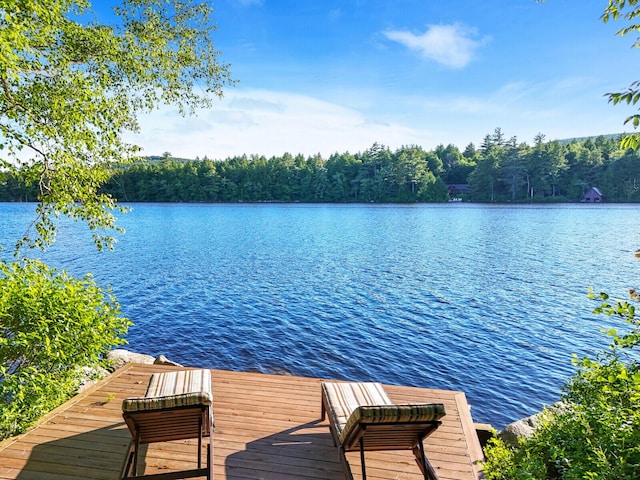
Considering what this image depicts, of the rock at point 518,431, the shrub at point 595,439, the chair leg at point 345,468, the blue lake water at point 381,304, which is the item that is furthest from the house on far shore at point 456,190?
the chair leg at point 345,468

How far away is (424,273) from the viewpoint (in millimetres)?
17344

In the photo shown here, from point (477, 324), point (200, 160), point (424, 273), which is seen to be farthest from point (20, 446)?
point (200, 160)

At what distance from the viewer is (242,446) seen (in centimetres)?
353

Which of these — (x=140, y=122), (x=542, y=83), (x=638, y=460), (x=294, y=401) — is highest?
(x=542, y=83)

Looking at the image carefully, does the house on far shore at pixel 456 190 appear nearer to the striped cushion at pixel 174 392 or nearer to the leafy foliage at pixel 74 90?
the leafy foliage at pixel 74 90

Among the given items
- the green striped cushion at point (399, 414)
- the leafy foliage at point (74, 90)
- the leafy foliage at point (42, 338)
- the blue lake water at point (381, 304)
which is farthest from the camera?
the blue lake water at point (381, 304)

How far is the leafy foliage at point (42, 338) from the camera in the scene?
371 cm

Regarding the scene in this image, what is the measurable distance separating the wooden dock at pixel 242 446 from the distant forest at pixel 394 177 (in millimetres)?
70970

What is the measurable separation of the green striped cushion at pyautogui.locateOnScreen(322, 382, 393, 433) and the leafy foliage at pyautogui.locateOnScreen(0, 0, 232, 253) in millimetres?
4101

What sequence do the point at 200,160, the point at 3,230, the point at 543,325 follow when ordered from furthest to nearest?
the point at 200,160, the point at 3,230, the point at 543,325

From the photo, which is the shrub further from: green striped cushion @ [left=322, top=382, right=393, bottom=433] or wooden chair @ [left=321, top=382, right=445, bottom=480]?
green striped cushion @ [left=322, top=382, right=393, bottom=433]

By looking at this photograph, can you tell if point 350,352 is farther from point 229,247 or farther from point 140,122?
point 229,247

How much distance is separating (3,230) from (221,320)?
96.8 ft

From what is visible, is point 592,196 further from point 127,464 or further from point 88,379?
point 127,464
